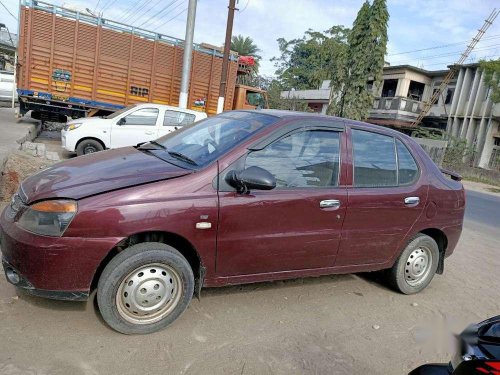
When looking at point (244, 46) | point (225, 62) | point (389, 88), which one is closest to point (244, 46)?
point (244, 46)

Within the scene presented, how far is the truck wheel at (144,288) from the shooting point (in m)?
2.95

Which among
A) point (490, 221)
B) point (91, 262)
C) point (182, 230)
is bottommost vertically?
point (490, 221)

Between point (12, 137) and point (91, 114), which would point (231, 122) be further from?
point (91, 114)

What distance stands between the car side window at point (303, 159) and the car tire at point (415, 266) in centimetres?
130

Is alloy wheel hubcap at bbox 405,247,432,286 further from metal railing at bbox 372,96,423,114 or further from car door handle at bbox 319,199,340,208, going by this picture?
metal railing at bbox 372,96,423,114

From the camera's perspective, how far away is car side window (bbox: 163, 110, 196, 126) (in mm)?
10344

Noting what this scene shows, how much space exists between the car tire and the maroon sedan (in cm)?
2

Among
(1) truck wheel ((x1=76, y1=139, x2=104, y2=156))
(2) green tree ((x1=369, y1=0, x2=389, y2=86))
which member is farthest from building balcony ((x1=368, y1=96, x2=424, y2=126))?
(1) truck wheel ((x1=76, y1=139, x2=104, y2=156))

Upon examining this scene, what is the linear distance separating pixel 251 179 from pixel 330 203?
34.4 inches

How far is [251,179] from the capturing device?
10.3 feet

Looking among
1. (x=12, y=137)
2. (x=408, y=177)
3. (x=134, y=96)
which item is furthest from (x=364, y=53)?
(x=408, y=177)

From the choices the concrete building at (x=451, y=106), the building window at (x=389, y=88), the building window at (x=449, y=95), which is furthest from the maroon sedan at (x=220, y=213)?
the building window at (x=389, y=88)

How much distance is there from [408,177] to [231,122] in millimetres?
1849

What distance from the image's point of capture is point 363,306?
162 inches
